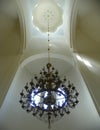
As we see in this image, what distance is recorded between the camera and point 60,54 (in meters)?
11.3

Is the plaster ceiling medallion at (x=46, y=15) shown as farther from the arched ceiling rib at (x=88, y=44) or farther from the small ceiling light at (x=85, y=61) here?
the small ceiling light at (x=85, y=61)

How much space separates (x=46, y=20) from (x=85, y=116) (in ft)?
13.2

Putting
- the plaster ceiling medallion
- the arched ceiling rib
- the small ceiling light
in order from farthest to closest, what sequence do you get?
the small ceiling light → the plaster ceiling medallion → the arched ceiling rib

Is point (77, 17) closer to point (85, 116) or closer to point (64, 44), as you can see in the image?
point (64, 44)

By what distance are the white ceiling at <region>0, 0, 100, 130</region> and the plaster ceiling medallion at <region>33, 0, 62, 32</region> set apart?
112 mm

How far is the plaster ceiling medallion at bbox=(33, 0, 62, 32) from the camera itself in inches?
392

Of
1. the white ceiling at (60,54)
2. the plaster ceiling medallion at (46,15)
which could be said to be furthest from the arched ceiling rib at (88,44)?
the plaster ceiling medallion at (46,15)

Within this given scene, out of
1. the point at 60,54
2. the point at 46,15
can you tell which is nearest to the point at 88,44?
the point at 60,54

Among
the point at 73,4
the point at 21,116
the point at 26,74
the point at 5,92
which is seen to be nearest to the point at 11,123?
the point at 21,116

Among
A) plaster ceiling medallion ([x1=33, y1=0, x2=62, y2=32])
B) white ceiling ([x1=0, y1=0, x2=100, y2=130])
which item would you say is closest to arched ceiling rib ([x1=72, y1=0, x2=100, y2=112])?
white ceiling ([x1=0, y1=0, x2=100, y2=130])

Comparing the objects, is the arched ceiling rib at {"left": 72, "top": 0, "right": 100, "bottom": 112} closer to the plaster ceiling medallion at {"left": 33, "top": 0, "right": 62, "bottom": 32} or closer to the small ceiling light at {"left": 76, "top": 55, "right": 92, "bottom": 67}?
the small ceiling light at {"left": 76, "top": 55, "right": 92, "bottom": 67}

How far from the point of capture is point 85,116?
11094mm

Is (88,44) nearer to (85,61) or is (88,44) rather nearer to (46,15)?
(85,61)

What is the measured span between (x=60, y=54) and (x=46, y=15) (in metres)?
1.79
